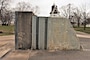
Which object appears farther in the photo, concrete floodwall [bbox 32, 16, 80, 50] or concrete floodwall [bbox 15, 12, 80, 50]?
concrete floodwall [bbox 32, 16, 80, 50]

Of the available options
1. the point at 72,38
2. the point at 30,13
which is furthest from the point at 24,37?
the point at 72,38

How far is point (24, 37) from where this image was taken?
12258mm

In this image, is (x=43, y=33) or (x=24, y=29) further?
(x=43, y=33)

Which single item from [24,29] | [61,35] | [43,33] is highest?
[24,29]

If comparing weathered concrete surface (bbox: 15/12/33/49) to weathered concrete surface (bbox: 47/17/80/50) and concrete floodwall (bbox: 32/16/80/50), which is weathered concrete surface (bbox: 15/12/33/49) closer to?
concrete floodwall (bbox: 32/16/80/50)

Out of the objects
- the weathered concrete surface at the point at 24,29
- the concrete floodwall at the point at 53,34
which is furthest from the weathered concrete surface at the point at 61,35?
the weathered concrete surface at the point at 24,29

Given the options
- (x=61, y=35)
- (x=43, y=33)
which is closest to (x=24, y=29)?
(x=43, y=33)

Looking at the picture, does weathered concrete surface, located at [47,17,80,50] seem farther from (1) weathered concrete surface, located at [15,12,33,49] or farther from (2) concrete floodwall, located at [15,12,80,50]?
(1) weathered concrete surface, located at [15,12,33,49]

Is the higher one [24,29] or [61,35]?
[24,29]

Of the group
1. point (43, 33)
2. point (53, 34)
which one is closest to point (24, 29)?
point (43, 33)

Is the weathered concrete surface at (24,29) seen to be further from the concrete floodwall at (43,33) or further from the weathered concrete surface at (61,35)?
the weathered concrete surface at (61,35)

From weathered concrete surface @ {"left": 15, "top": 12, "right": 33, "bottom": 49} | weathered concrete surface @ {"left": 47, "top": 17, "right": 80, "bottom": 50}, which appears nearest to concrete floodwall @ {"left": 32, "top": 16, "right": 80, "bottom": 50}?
weathered concrete surface @ {"left": 47, "top": 17, "right": 80, "bottom": 50}

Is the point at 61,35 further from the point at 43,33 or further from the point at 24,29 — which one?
the point at 24,29

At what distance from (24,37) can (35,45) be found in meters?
0.84
